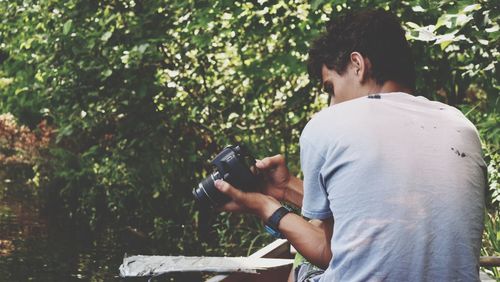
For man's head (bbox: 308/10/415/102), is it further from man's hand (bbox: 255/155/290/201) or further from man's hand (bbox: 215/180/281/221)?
man's hand (bbox: 255/155/290/201)

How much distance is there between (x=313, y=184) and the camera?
1793mm

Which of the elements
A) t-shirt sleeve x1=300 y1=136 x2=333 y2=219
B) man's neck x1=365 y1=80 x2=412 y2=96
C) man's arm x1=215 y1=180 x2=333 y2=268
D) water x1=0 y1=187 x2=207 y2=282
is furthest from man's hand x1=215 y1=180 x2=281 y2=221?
water x1=0 y1=187 x2=207 y2=282

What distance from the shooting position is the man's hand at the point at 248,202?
1968mm

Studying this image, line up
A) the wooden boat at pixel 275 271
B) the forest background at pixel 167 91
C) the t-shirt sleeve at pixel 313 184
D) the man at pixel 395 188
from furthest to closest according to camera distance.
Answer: the forest background at pixel 167 91 < the wooden boat at pixel 275 271 < the t-shirt sleeve at pixel 313 184 < the man at pixel 395 188

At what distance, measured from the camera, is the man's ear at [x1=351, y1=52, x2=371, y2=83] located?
6.15 ft

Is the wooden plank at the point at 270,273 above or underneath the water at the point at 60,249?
above

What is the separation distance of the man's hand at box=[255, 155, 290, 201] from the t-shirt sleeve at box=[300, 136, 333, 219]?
0.52 m

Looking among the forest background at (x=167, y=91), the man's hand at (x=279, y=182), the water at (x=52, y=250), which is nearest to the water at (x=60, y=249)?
the water at (x=52, y=250)

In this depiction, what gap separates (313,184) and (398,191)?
0.23 metres

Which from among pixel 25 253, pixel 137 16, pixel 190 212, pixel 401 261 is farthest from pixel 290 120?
pixel 401 261

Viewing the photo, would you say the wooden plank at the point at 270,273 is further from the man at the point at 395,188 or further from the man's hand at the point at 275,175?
the man at the point at 395,188

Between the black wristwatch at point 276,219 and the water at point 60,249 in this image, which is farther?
the water at point 60,249

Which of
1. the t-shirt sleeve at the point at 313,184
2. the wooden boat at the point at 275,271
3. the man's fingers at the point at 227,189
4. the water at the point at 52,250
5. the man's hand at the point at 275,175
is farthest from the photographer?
the water at the point at 52,250

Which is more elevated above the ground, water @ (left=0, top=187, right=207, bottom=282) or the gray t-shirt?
the gray t-shirt
